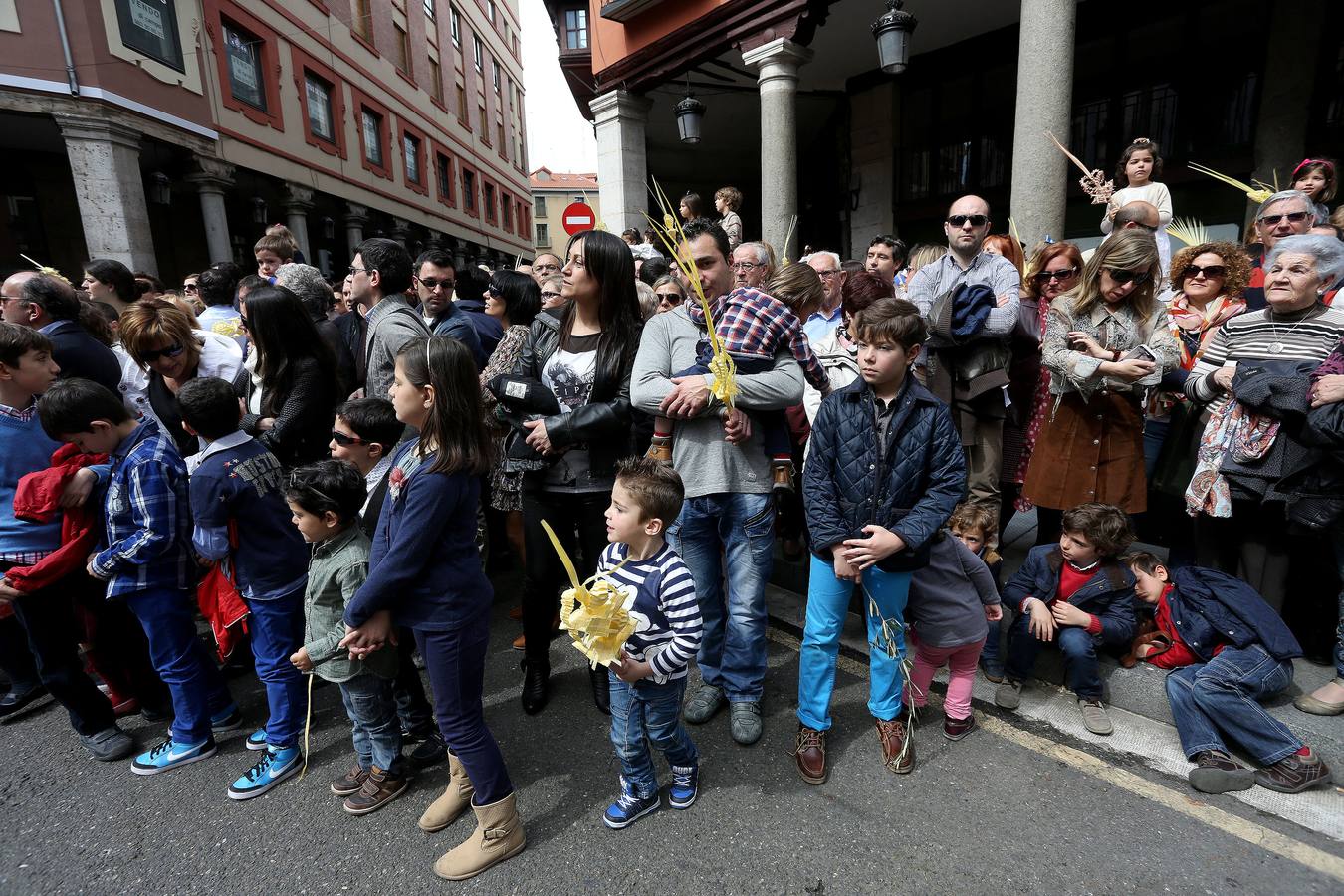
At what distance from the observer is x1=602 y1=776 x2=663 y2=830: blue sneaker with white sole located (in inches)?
92.0

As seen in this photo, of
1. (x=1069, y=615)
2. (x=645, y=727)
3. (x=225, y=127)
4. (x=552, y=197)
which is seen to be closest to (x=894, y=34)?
(x=1069, y=615)

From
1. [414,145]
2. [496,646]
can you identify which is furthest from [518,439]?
[414,145]

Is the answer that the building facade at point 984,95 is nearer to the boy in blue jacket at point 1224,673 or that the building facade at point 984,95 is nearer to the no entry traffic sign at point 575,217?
the no entry traffic sign at point 575,217

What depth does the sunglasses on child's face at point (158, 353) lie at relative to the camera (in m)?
3.31

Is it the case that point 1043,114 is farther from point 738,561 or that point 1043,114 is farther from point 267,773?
point 267,773

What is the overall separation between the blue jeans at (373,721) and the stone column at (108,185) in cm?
1273

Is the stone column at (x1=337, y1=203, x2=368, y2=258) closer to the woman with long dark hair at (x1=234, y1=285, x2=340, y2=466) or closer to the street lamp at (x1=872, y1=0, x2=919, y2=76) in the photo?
the street lamp at (x1=872, y1=0, x2=919, y2=76)

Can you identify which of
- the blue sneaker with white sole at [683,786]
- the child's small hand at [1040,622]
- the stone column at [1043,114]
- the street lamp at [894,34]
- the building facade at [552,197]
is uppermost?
the building facade at [552,197]

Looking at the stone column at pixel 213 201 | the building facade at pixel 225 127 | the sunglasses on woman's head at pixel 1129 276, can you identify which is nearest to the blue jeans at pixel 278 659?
the sunglasses on woman's head at pixel 1129 276

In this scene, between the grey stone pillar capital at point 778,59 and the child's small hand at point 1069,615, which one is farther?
the grey stone pillar capital at point 778,59

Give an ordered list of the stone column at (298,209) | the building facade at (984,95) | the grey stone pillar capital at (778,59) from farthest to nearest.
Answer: the stone column at (298,209) < the grey stone pillar capital at (778,59) < the building facade at (984,95)

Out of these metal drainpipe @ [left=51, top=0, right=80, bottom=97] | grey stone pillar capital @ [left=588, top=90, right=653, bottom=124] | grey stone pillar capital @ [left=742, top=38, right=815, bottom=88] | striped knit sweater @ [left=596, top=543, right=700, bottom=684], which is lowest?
striped knit sweater @ [left=596, top=543, right=700, bottom=684]

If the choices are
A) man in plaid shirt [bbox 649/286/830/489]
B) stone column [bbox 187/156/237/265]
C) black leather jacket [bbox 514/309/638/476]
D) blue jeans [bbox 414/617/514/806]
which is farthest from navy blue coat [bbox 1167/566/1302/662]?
stone column [bbox 187/156/237/265]

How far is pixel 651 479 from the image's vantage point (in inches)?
86.5
